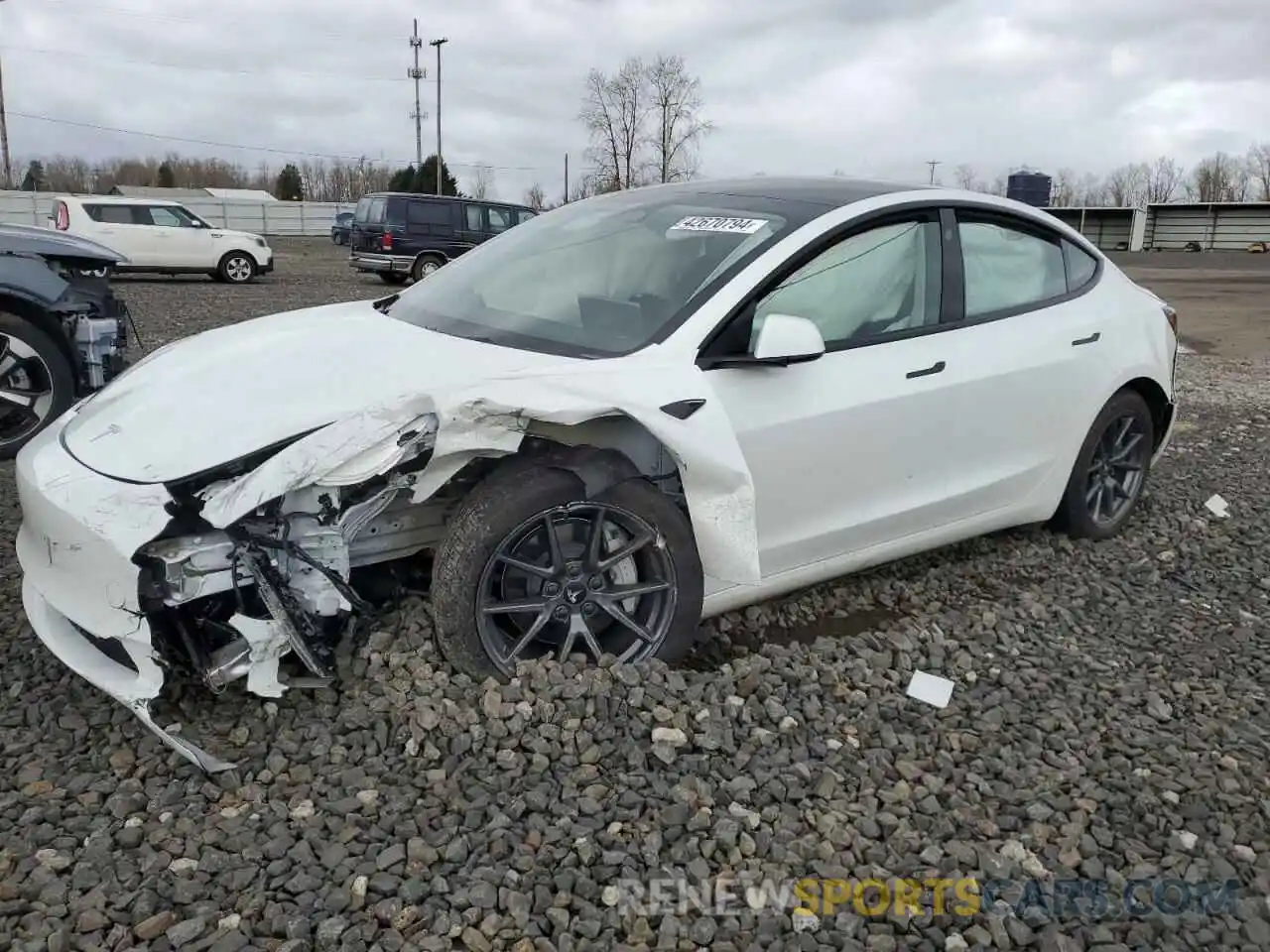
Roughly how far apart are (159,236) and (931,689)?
62.3ft

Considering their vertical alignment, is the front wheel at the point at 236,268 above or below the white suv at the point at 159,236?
below

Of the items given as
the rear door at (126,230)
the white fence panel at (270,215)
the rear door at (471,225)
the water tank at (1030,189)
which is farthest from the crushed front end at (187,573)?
the white fence panel at (270,215)

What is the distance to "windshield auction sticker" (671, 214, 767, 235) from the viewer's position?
366 cm

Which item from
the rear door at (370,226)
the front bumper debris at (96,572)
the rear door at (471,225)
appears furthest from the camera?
the rear door at (471,225)

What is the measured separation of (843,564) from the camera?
12.3 ft

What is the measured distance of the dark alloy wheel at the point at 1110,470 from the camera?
461 cm

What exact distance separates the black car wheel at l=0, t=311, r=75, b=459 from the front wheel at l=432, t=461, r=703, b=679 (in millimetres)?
3832

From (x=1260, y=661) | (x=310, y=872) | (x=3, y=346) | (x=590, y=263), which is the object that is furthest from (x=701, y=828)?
(x=3, y=346)

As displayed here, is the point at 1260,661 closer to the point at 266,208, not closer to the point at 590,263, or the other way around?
the point at 590,263

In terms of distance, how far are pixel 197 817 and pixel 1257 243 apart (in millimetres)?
59347

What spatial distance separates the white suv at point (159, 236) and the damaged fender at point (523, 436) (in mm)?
17808

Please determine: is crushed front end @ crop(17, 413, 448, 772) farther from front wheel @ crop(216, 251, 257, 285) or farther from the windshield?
front wheel @ crop(216, 251, 257, 285)

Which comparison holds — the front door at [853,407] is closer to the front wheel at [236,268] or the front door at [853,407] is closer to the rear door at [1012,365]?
the rear door at [1012,365]

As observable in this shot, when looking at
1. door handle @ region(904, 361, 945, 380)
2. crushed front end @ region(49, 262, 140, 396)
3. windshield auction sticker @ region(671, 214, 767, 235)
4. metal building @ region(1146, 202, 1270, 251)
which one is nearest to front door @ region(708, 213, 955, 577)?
door handle @ region(904, 361, 945, 380)
